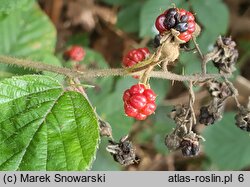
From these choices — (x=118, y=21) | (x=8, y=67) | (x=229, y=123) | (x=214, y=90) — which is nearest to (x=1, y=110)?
(x=8, y=67)

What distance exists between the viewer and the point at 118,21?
520 centimetres

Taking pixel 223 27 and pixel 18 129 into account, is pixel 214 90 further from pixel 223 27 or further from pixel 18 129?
pixel 223 27

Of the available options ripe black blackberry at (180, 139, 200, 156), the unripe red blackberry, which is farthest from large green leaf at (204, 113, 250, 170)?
the unripe red blackberry

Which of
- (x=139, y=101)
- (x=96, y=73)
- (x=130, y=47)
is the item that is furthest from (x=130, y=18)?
(x=139, y=101)

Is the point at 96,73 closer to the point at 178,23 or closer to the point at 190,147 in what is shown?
the point at 178,23

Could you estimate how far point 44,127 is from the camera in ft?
9.27

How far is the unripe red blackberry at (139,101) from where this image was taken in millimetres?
2697

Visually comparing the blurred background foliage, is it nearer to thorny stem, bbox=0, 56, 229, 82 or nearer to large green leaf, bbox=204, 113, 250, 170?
large green leaf, bbox=204, 113, 250, 170

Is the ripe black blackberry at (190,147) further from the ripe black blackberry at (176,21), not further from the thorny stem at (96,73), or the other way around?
the ripe black blackberry at (176,21)

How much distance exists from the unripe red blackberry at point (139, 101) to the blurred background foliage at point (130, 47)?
37.5 inches

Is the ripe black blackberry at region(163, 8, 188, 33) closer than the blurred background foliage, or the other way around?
the ripe black blackberry at region(163, 8, 188, 33)

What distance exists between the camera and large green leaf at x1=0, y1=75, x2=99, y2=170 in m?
2.74
